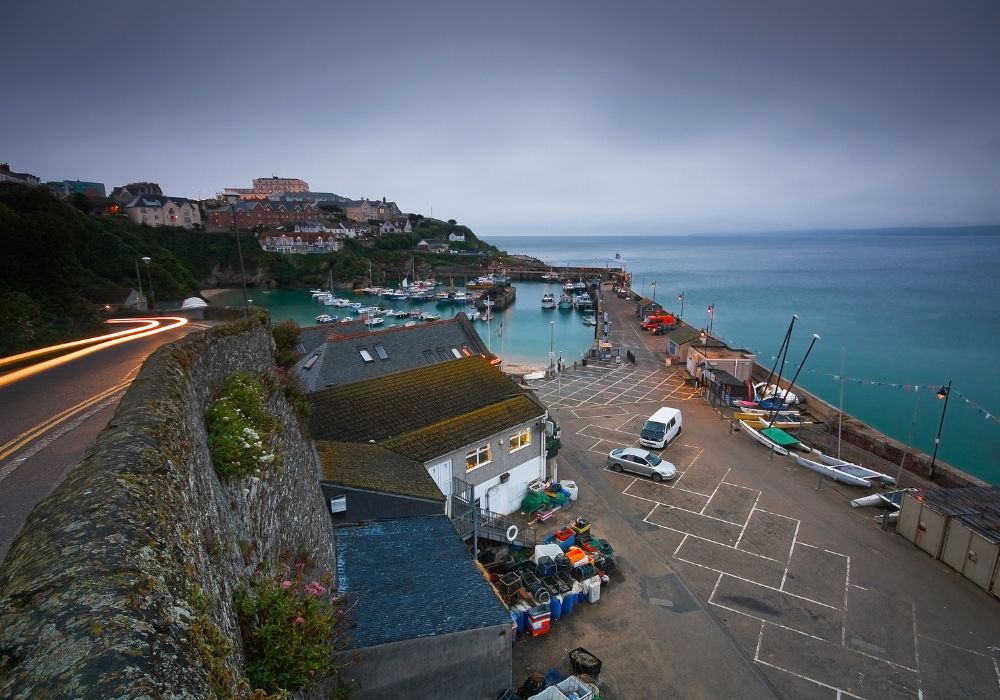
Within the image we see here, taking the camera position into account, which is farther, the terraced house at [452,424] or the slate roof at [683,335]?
the slate roof at [683,335]

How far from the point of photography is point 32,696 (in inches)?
86.0

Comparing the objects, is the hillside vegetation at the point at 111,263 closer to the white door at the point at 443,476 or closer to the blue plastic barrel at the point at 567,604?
the white door at the point at 443,476

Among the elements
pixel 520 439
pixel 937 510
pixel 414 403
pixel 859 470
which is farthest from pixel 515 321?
pixel 937 510

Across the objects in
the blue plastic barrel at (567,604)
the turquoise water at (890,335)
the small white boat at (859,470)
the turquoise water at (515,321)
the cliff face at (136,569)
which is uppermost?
the cliff face at (136,569)

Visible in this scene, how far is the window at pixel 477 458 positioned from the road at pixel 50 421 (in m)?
9.35

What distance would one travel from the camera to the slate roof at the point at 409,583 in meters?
8.63

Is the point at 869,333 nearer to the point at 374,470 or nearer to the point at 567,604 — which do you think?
the point at 567,604

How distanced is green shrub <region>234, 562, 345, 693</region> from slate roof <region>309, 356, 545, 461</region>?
9120mm

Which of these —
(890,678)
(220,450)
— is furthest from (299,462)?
(890,678)

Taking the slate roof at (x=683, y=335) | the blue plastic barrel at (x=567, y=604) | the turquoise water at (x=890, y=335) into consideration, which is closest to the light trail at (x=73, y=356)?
the blue plastic barrel at (x=567, y=604)

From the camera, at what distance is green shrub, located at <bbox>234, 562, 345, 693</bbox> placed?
4.54 metres

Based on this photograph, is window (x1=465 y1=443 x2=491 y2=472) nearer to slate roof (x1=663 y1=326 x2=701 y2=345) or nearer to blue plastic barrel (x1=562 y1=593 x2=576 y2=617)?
blue plastic barrel (x1=562 y1=593 x2=576 y2=617)

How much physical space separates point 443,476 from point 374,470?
2919 millimetres

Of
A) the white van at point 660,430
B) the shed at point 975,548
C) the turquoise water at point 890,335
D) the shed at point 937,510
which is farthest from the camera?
the turquoise water at point 890,335
